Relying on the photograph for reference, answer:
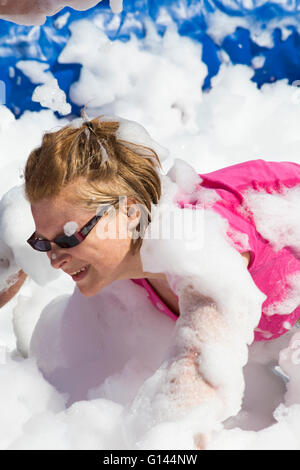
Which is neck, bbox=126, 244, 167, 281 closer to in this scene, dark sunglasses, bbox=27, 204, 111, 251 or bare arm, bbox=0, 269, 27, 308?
dark sunglasses, bbox=27, 204, 111, 251

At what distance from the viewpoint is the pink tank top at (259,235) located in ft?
4.02

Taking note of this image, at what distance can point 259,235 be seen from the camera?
125 cm

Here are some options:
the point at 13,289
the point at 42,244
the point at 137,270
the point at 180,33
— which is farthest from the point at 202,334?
the point at 180,33

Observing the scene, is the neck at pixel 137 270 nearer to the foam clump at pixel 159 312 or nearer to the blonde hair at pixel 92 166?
the foam clump at pixel 159 312

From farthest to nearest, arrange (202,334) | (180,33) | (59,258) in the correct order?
(180,33) → (59,258) → (202,334)

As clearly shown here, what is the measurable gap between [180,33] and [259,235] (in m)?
1.41

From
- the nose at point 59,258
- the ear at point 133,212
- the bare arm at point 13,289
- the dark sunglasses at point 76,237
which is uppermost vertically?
the ear at point 133,212

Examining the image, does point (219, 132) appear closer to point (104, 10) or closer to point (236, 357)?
point (104, 10)

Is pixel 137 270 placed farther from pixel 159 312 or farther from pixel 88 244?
pixel 159 312

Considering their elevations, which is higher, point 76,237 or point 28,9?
point 28,9

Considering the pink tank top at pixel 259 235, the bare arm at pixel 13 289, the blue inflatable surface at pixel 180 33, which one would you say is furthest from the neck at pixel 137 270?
the blue inflatable surface at pixel 180 33

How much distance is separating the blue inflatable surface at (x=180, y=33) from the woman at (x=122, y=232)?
1.24 m

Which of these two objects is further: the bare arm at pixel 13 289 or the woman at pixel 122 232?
the bare arm at pixel 13 289
